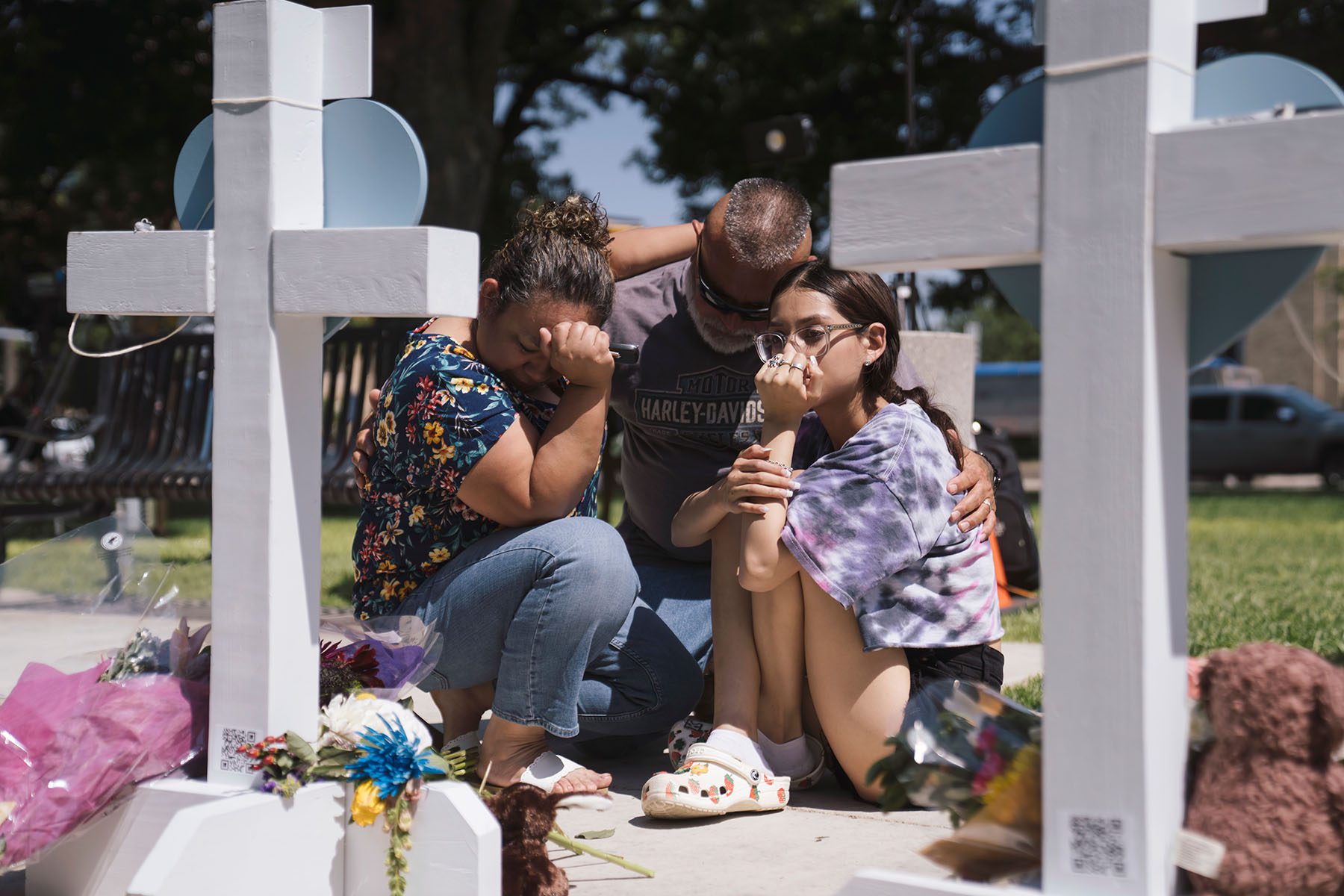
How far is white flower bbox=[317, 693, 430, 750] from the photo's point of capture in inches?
75.5

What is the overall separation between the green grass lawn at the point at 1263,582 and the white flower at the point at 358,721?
970 millimetres

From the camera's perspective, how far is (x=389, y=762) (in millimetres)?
1836

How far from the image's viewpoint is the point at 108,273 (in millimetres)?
2051

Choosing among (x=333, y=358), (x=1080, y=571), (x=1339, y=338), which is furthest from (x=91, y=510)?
(x=1339, y=338)

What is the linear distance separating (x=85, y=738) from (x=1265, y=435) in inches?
812

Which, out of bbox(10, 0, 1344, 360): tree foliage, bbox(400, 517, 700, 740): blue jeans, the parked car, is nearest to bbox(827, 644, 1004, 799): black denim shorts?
bbox(400, 517, 700, 740): blue jeans

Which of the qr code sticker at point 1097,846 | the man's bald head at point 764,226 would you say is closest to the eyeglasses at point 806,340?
the man's bald head at point 764,226

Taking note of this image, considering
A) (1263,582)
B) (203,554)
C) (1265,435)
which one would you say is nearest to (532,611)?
(1263,582)

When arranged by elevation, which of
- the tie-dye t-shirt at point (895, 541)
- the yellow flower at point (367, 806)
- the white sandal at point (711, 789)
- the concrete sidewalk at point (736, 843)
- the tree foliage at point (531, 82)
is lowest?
the concrete sidewalk at point (736, 843)

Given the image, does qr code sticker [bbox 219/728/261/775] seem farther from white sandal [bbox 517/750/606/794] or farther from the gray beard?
the gray beard

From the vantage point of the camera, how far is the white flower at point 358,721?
6.29 ft

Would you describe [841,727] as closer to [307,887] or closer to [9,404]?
[307,887]

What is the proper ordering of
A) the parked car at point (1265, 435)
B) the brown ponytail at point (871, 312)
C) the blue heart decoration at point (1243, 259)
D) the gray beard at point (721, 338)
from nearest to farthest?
the blue heart decoration at point (1243, 259), the brown ponytail at point (871, 312), the gray beard at point (721, 338), the parked car at point (1265, 435)

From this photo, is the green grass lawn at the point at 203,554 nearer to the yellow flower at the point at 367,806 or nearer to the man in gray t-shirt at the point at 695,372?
the man in gray t-shirt at the point at 695,372
